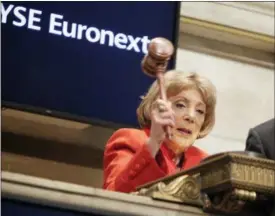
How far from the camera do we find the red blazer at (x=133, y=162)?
133 centimetres

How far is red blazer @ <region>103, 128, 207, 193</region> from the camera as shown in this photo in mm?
1334

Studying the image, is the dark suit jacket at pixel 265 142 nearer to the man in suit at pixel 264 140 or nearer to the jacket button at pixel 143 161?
the man in suit at pixel 264 140

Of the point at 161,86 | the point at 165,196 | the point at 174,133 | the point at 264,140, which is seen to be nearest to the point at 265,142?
the point at 264,140

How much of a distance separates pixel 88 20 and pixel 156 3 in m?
0.21

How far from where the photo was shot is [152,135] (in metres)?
1.31

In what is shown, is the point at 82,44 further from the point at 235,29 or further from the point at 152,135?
the point at 152,135

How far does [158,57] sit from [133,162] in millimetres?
159

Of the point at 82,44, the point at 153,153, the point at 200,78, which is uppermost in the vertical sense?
the point at 82,44

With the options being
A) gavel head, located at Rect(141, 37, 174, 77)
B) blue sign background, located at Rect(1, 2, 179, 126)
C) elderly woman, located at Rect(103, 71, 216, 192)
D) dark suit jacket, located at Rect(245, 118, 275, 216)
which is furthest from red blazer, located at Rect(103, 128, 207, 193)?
blue sign background, located at Rect(1, 2, 179, 126)

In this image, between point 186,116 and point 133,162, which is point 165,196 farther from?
point 186,116

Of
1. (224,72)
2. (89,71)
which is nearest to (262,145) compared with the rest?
(89,71)

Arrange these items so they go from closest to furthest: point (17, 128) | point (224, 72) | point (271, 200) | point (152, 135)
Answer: point (271, 200)
point (152, 135)
point (17, 128)
point (224, 72)

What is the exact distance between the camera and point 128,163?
1379 mm

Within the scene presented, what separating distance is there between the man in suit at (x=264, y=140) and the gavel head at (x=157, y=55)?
0.61ft
